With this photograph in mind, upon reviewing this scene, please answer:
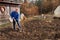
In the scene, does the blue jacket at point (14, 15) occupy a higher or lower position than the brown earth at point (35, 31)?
higher

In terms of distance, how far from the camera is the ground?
2.04 meters

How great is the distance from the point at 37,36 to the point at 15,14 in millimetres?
342

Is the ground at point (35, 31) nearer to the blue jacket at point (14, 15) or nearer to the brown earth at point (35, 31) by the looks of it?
the brown earth at point (35, 31)

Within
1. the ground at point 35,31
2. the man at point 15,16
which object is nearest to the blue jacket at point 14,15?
the man at point 15,16

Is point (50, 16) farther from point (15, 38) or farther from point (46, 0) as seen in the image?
point (15, 38)

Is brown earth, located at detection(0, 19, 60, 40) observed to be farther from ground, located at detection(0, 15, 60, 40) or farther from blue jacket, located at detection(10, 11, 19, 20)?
blue jacket, located at detection(10, 11, 19, 20)

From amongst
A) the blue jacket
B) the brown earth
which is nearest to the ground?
the brown earth

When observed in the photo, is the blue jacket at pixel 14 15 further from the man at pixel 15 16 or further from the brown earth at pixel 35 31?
the brown earth at pixel 35 31

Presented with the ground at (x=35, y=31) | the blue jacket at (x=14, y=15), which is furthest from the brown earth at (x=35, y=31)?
the blue jacket at (x=14, y=15)

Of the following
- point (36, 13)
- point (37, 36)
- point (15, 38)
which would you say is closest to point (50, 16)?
point (36, 13)

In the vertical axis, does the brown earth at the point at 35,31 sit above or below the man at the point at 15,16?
below

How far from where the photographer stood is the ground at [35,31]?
2.04 metres

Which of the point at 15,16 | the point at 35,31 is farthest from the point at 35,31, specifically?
the point at 15,16

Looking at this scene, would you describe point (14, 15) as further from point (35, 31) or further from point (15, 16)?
point (35, 31)
